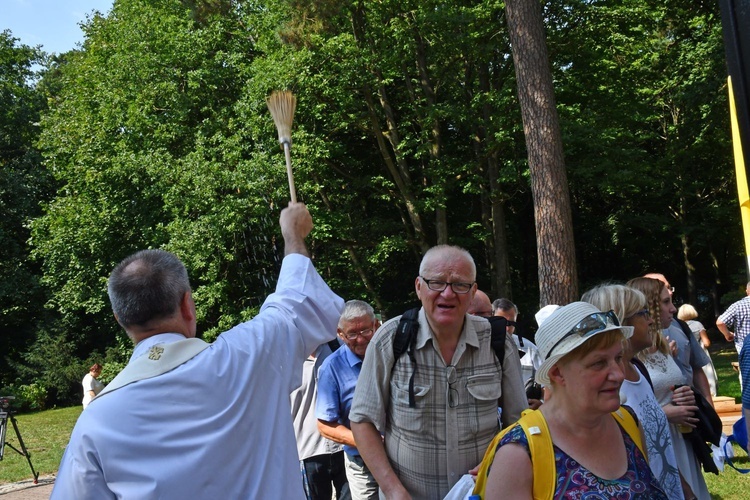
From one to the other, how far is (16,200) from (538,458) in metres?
35.4

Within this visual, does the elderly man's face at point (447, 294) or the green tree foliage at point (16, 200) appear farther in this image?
the green tree foliage at point (16, 200)

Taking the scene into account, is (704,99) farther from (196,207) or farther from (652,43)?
(196,207)

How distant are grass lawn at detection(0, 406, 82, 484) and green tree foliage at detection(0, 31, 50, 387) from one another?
259 inches

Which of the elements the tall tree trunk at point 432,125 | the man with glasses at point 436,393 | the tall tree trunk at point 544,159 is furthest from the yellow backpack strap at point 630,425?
the tall tree trunk at point 432,125

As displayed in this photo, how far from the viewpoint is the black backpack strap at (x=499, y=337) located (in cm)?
399

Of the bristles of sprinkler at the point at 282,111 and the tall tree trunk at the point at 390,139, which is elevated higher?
the tall tree trunk at the point at 390,139

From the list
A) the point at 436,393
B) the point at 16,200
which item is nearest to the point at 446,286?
the point at 436,393

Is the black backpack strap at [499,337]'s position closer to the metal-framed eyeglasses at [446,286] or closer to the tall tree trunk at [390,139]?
the metal-framed eyeglasses at [446,286]

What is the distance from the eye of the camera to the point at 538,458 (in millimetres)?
2686

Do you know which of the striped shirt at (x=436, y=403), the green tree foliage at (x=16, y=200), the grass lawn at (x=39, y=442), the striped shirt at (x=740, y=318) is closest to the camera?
the striped shirt at (x=436, y=403)

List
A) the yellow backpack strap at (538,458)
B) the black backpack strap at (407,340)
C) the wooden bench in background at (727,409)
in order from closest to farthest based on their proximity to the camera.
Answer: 1. the yellow backpack strap at (538,458)
2. the black backpack strap at (407,340)
3. the wooden bench in background at (727,409)

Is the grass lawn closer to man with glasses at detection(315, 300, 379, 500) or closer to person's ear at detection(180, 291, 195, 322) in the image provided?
man with glasses at detection(315, 300, 379, 500)

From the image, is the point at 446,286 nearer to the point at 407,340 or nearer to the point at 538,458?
the point at 407,340

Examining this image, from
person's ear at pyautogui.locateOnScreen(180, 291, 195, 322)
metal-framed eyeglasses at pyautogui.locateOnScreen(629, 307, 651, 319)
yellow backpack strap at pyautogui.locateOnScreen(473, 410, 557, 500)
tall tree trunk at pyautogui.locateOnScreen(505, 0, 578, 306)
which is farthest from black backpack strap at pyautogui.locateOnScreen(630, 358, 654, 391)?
tall tree trunk at pyautogui.locateOnScreen(505, 0, 578, 306)
